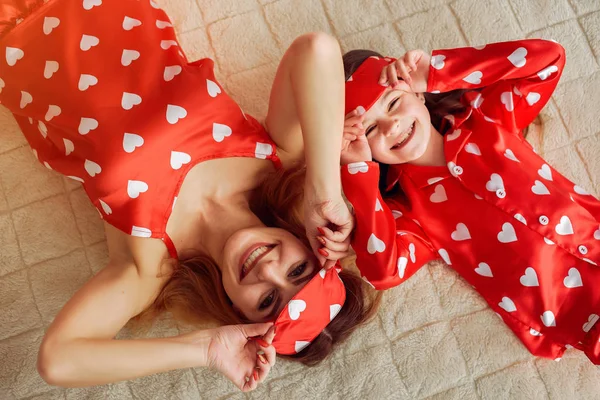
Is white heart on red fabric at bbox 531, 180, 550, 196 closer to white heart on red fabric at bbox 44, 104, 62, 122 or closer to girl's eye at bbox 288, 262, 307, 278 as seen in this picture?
girl's eye at bbox 288, 262, 307, 278

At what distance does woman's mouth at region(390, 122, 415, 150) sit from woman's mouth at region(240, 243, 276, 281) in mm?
329

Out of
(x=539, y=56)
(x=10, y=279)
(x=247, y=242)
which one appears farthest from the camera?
(x=10, y=279)

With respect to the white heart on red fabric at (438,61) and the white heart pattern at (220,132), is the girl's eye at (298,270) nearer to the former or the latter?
the white heart pattern at (220,132)

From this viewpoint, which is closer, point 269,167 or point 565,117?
point 269,167

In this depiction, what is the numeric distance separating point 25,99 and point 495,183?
0.97 m

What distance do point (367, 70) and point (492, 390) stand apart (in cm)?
73

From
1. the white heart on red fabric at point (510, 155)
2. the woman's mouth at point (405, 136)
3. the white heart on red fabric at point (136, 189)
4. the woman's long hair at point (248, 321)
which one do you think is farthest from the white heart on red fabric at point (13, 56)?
the white heart on red fabric at point (510, 155)

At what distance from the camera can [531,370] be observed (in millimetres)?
1218

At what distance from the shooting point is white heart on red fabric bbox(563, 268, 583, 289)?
1150 millimetres

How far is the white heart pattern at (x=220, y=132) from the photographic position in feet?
3.58

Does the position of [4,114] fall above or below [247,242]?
above

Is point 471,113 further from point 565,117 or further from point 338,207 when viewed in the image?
point 338,207

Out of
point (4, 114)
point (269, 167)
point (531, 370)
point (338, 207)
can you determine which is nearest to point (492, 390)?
point (531, 370)

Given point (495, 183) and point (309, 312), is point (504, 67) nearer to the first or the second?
→ point (495, 183)
